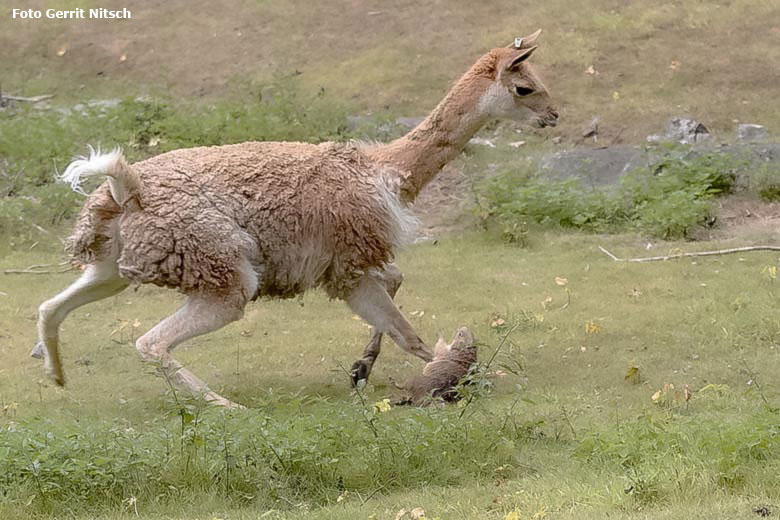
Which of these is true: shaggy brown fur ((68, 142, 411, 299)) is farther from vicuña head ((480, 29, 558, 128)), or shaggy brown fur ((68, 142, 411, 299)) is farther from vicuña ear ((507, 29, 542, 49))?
vicuña ear ((507, 29, 542, 49))

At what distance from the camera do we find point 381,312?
24.2 ft

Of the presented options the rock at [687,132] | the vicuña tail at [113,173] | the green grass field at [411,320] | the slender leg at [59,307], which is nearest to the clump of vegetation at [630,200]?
the green grass field at [411,320]

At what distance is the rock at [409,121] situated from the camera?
12.8 metres

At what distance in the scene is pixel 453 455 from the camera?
17.6 feet

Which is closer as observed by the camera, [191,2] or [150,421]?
[150,421]

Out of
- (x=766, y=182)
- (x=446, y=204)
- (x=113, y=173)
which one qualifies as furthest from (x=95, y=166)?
(x=766, y=182)

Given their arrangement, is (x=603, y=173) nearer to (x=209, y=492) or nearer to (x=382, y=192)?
(x=382, y=192)

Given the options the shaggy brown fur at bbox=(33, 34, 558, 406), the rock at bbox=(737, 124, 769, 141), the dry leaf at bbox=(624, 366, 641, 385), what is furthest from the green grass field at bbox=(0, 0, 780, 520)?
the shaggy brown fur at bbox=(33, 34, 558, 406)

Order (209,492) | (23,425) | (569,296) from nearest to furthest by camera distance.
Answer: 1. (209,492)
2. (23,425)
3. (569,296)

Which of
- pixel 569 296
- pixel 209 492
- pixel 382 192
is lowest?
pixel 569 296

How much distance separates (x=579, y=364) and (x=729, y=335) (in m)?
1.04

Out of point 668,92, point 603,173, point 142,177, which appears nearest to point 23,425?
point 142,177

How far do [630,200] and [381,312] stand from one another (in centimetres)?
434

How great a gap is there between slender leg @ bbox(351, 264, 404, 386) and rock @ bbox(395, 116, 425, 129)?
5.19 meters
